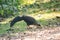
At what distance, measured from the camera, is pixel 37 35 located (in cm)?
735

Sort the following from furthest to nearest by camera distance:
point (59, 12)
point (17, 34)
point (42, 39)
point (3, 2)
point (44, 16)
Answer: point (59, 12) → point (44, 16) → point (3, 2) → point (17, 34) → point (42, 39)

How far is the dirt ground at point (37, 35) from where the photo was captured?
706cm

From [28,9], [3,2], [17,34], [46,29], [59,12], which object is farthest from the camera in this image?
[28,9]

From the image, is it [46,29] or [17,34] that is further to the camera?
[46,29]

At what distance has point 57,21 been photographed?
368 inches

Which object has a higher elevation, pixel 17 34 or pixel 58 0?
pixel 58 0

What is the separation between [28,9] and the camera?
12.2 m

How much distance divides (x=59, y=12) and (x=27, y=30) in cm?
340

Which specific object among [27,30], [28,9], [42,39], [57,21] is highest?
[28,9]

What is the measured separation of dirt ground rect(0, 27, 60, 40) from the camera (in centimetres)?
706

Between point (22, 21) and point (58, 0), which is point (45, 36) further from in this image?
point (58, 0)

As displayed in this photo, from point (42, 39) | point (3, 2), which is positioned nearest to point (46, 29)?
point (42, 39)

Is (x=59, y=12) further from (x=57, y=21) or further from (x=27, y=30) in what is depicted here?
(x=27, y=30)

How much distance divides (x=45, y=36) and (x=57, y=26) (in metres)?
1.43
